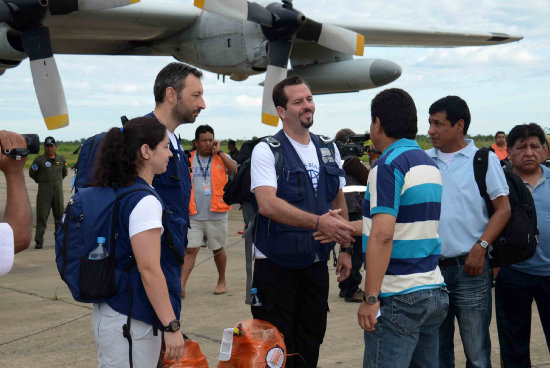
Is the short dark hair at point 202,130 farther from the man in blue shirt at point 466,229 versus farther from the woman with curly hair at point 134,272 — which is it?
the woman with curly hair at point 134,272

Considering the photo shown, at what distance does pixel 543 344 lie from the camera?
15.6ft

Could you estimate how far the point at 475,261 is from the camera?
Answer: 335 cm

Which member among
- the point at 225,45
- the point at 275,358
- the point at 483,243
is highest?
the point at 225,45

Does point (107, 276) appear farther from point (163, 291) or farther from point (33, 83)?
point (33, 83)

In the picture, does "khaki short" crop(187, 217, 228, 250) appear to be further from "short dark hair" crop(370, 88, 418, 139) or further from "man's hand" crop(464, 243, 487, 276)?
"short dark hair" crop(370, 88, 418, 139)

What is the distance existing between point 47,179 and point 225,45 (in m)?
4.29

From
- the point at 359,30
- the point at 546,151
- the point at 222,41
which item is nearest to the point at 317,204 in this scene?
the point at 546,151

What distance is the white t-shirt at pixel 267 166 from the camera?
10.8 ft

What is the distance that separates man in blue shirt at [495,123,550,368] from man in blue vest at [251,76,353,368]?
1.11 meters

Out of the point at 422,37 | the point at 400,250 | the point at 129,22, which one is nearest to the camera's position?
the point at 400,250

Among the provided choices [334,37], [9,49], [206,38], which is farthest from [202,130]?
[206,38]

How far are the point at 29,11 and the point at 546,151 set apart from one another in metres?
7.91

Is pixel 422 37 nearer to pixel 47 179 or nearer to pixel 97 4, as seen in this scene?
pixel 97 4

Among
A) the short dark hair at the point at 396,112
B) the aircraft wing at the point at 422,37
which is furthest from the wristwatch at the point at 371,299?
the aircraft wing at the point at 422,37
